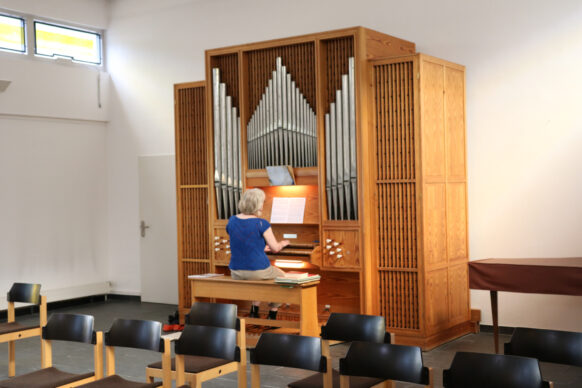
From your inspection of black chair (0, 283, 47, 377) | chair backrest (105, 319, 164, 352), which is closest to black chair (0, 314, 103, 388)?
chair backrest (105, 319, 164, 352)

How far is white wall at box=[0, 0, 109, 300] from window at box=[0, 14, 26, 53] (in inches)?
5.1

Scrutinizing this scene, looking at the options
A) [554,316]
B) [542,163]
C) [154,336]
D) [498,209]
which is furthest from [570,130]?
[154,336]

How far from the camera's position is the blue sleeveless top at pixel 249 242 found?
286 inches

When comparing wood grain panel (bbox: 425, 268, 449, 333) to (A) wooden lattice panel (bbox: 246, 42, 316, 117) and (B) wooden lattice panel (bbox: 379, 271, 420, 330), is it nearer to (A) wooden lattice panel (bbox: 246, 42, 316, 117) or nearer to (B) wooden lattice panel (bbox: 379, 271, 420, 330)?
(B) wooden lattice panel (bbox: 379, 271, 420, 330)

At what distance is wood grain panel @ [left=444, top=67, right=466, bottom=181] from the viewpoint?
7637 mm

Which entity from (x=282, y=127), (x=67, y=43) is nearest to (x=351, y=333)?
(x=282, y=127)

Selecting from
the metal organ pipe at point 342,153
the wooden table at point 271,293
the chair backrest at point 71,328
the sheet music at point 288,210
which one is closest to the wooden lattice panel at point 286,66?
the metal organ pipe at point 342,153

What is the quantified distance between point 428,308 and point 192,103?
3856 mm

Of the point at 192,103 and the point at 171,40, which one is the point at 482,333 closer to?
the point at 192,103

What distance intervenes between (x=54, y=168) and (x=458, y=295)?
6.07 m

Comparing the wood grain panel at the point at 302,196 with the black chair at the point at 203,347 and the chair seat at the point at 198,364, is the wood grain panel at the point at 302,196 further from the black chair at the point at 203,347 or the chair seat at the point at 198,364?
the black chair at the point at 203,347

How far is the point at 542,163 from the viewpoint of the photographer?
7.51 m

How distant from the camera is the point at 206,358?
17.2 feet

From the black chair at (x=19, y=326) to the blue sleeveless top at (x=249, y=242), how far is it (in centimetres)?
193
